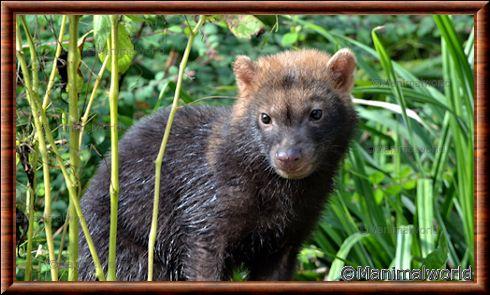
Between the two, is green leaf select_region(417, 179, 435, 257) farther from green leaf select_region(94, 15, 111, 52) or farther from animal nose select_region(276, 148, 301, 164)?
green leaf select_region(94, 15, 111, 52)

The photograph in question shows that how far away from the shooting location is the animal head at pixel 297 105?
13.5ft

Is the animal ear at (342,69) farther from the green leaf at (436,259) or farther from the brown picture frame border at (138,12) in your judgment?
the green leaf at (436,259)

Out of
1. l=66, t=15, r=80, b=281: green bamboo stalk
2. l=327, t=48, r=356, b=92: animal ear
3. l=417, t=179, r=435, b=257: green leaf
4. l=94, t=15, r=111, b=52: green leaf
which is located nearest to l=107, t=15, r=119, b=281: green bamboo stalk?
l=94, t=15, r=111, b=52: green leaf

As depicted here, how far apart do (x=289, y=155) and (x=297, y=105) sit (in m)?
Result: 0.28

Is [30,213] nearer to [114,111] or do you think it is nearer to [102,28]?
[114,111]

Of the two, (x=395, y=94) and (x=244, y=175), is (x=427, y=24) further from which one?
(x=244, y=175)

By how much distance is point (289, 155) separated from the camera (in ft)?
13.3

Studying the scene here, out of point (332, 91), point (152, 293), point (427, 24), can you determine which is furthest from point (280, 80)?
point (427, 24)

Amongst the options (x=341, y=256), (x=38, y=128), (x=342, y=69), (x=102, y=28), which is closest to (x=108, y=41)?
(x=102, y=28)

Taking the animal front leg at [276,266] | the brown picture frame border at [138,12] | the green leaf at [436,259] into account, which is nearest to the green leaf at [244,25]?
the brown picture frame border at [138,12]

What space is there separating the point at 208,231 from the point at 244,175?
0.33m

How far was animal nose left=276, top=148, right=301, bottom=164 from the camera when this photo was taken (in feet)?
13.3

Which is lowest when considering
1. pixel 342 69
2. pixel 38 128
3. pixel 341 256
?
pixel 341 256

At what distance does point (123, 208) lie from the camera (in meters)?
4.73
